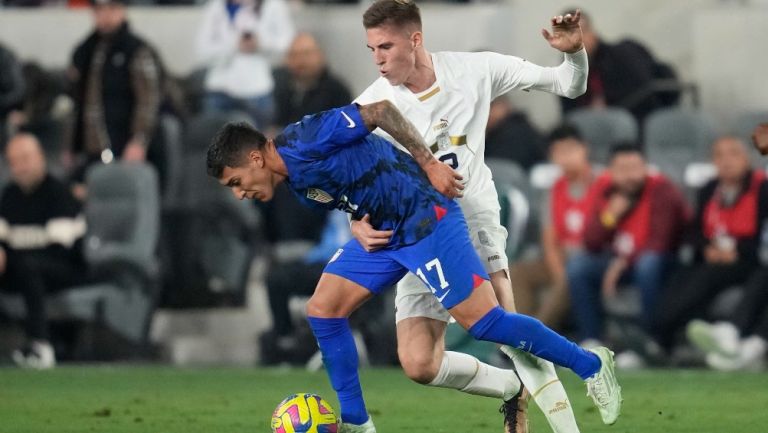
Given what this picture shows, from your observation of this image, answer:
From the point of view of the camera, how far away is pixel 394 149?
320 inches

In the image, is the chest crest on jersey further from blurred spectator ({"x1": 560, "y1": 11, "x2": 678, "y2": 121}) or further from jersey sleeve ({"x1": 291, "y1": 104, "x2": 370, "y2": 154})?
blurred spectator ({"x1": 560, "y1": 11, "x2": 678, "y2": 121})

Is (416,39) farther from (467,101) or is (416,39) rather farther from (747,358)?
(747,358)

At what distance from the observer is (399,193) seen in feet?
26.0

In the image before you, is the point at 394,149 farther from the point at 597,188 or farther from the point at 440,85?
the point at 597,188

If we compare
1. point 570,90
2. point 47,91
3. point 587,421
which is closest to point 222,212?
point 47,91

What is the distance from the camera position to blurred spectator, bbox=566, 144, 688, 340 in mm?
13867

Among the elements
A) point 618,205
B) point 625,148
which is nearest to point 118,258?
point 618,205

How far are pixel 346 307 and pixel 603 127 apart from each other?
7503 millimetres

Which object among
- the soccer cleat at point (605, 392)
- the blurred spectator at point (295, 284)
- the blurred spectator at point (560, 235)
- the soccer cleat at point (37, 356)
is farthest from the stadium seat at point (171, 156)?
the soccer cleat at point (605, 392)

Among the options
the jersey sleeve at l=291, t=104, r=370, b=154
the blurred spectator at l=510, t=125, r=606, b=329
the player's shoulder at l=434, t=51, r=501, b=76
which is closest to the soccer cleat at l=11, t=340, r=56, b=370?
the blurred spectator at l=510, t=125, r=606, b=329

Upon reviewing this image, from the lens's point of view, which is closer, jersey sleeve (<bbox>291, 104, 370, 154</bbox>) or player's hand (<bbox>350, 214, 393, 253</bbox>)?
jersey sleeve (<bbox>291, 104, 370, 154</bbox>)

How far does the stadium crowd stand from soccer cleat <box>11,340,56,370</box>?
0.04 ft

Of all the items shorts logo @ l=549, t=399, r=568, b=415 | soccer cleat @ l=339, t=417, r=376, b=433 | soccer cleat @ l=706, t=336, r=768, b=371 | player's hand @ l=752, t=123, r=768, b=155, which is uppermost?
player's hand @ l=752, t=123, r=768, b=155

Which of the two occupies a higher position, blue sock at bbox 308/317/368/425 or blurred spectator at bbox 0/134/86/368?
blue sock at bbox 308/317/368/425
